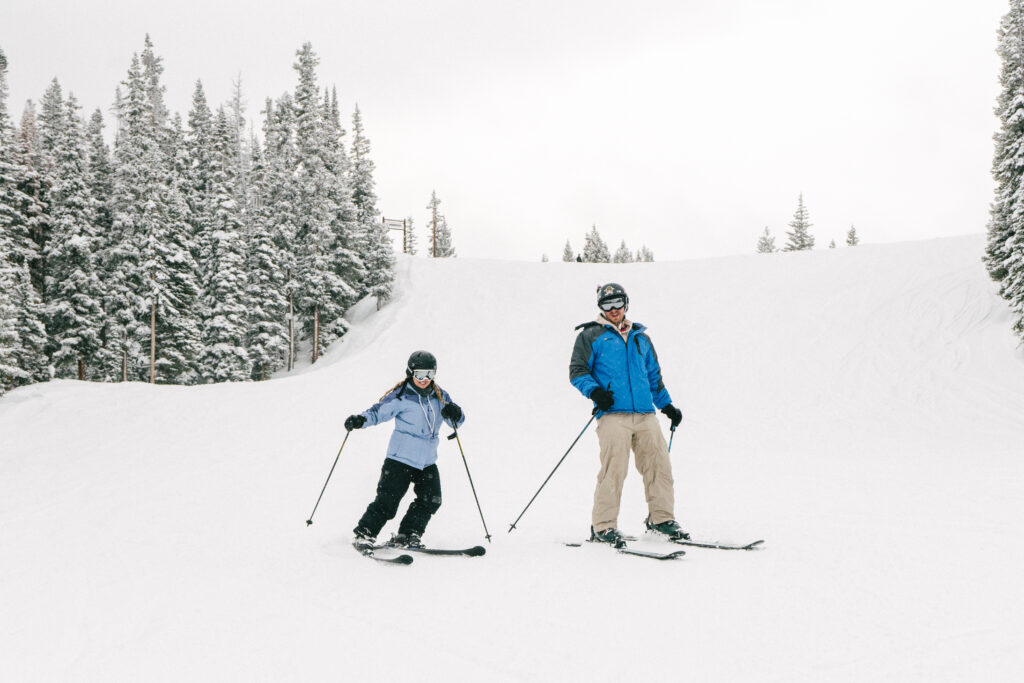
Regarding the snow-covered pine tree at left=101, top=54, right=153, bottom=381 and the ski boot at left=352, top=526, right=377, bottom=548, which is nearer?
the ski boot at left=352, top=526, right=377, bottom=548

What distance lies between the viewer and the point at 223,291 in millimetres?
30344

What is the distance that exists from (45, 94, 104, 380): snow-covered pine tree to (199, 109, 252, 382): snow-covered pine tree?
453cm

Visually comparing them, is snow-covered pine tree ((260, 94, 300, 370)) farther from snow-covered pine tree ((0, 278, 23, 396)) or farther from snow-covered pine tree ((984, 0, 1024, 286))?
snow-covered pine tree ((984, 0, 1024, 286))

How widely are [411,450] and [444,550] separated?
868mm

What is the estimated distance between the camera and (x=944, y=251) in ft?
90.0

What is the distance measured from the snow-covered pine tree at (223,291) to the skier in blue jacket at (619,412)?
27741 millimetres

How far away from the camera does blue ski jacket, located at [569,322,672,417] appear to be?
5480mm

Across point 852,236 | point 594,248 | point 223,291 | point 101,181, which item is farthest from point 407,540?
point 852,236

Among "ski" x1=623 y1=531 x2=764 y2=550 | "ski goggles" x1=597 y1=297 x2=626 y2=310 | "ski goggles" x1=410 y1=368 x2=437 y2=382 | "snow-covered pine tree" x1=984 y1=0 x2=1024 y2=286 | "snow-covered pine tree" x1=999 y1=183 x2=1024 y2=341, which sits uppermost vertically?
"snow-covered pine tree" x1=984 y1=0 x2=1024 y2=286

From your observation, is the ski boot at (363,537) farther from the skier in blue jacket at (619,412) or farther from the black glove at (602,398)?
the black glove at (602,398)

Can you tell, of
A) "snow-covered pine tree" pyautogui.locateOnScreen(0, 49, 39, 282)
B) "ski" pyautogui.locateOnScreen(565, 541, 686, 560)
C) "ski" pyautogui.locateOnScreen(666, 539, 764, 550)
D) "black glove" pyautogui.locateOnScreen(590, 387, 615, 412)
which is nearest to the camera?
"ski" pyautogui.locateOnScreen(565, 541, 686, 560)

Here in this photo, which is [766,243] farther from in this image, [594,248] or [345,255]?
[345,255]

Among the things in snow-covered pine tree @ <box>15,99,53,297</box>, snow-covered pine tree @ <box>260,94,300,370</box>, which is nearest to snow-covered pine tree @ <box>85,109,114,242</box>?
snow-covered pine tree @ <box>15,99,53,297</box>

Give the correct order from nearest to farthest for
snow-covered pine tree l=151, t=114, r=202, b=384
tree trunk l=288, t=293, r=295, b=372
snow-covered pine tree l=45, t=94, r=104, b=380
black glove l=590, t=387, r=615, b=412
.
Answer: black glove l=590, t=387, r=615, b=412, snow-covered pine tree l=45, t=94, r=104, b=380, snow-covered pine tree l=151, t=114, r=202, b=384, tree trunk l=288, t=293, r=295, b=372
